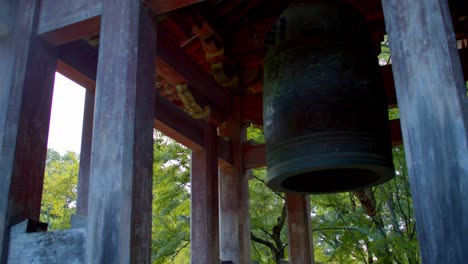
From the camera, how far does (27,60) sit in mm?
3189

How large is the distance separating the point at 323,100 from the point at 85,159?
3.05 m

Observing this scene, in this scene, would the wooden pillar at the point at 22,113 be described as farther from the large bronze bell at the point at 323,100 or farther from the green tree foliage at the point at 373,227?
the green tree foliage at the point at 373,227

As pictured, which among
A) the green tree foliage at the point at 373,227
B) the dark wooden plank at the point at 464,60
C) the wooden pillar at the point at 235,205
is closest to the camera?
the dark wooden plank at the point at 464,60

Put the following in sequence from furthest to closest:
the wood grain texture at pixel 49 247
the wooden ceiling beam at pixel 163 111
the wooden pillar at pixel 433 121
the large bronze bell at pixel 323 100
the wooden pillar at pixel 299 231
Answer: the wooden pillar at pixel 299 231 → the wooden ceiling beam at pixel 163 111 → the large bronze bell at pixel 323 100 → the wood grain texture at pixel 49 247 → the wooden pillar at pixel 433 121

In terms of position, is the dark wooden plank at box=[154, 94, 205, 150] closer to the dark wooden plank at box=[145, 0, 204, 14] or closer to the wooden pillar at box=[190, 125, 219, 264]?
the wooden pillar at box=[190, 125, 219, 264]

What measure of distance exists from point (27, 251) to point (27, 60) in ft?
4.40

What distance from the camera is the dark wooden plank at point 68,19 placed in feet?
10.1

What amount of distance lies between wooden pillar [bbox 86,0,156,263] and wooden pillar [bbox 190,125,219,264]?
223 cm

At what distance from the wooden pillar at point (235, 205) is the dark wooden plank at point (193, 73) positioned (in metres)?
0.29

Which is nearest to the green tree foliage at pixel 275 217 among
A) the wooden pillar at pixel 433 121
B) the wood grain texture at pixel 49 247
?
the wood grain texture at pixel 49 247

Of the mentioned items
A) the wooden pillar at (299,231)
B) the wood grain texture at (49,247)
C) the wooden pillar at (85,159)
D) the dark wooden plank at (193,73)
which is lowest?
the wood grain texture at (49,247)

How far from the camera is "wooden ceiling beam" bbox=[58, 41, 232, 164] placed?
3.79 meters

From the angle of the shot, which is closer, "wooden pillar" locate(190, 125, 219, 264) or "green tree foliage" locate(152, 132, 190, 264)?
"wooden pillar" locate(190, 125, 219, 264)

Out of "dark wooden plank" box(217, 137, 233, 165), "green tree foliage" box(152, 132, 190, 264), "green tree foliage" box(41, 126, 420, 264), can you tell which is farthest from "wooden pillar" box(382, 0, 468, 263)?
"green tree foliage" box(152, 132, 190, 264)
